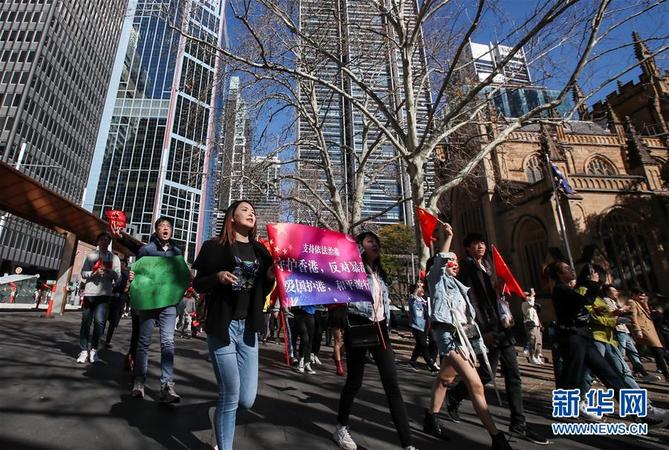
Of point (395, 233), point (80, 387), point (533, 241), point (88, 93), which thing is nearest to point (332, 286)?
point (80, 387)

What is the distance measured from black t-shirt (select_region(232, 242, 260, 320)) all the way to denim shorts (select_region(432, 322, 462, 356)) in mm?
1840

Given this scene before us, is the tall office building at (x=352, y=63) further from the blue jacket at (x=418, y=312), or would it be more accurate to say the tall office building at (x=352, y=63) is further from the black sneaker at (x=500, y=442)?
the black sneaker at (x=500, y=442)

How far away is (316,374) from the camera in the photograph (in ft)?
20.7

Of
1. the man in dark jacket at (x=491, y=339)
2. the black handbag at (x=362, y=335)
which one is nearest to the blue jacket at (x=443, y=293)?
the man in dark jacket at (x=491, y=339)

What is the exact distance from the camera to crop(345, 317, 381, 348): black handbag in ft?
10.1

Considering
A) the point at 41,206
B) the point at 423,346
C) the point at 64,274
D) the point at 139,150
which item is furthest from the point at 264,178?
the point at 139,150

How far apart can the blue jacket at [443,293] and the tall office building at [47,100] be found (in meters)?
53.4

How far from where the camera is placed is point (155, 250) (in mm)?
4227

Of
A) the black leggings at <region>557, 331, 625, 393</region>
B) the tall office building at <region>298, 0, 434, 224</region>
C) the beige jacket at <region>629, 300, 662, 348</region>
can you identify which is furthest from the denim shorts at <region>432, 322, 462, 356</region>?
the tall office building at <region>298, 0, 434, 224</region>

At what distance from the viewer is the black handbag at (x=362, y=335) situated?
308 centimetres

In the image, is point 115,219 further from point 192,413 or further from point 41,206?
point 41,206

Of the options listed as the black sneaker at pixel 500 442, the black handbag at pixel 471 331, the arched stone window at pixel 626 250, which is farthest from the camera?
the arched stone window at pixel 626 250

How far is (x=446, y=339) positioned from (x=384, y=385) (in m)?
0.73

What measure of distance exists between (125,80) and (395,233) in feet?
266
